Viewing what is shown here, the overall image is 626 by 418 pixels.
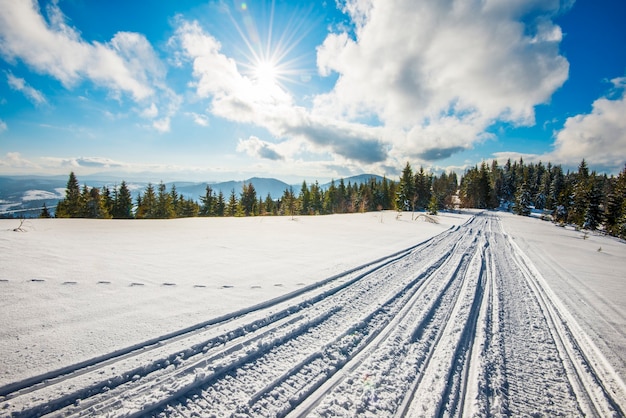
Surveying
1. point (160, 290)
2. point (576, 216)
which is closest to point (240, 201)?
point (160, 290)

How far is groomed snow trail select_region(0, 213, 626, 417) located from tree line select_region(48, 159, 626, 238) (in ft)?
102

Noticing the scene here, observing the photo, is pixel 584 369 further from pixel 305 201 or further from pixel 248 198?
pixel 305 201

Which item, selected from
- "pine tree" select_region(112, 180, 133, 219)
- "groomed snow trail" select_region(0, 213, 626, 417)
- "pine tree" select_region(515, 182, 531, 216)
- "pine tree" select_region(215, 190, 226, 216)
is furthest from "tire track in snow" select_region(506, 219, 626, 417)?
"pine tree" select_region(515, 182, 531, 216)

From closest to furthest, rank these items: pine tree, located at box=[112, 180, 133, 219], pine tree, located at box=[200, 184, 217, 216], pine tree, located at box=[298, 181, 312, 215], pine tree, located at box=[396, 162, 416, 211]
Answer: pine tree, located at box=[112, 180, 133, 219] → pine tree, located at box=[396, 162, 416, 211] → pine tree, located at box=[200, 184, 217, 216] → pine tree, located at box=[298, 181, 312, 215]

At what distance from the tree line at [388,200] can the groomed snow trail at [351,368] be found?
102 feet

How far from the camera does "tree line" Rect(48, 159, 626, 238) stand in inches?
1277

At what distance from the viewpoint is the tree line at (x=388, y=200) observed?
3244 cm

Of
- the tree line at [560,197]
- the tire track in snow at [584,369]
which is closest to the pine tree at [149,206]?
the tire track in snow at [584,369]

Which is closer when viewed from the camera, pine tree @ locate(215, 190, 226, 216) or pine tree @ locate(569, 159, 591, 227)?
pine tree @ locate(569, 159, 591, 227)

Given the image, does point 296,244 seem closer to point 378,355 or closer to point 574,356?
point 378,355

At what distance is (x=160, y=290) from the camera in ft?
15.1

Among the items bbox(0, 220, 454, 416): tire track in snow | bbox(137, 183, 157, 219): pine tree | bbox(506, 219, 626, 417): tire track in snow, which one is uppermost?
bbox(137, 183, 157, 219): pine tree

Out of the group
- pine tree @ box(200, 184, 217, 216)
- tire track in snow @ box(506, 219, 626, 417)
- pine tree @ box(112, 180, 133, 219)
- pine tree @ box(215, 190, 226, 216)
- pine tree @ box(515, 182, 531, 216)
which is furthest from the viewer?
pine tree @ box(515, 182, 531, 216)

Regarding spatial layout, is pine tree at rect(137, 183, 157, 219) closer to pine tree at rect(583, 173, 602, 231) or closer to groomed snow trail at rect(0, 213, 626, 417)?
groomed snow trail at rect(0, 213, 626, 417)
